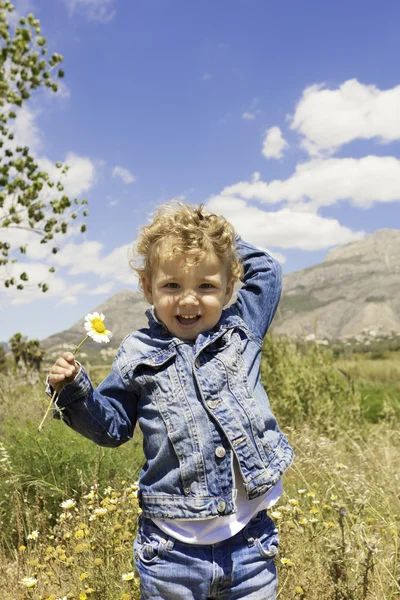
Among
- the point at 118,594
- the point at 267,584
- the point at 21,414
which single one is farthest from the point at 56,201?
the point at 267,584

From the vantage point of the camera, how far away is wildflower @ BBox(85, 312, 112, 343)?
2.04 meters

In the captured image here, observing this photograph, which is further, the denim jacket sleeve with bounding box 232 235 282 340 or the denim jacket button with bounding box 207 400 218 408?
the denim jacket sleeve with bounding box 232 235 282 340

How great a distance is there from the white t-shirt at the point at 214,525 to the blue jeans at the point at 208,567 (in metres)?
0.03

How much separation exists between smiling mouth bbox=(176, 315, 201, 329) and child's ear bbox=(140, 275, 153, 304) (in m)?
0.18

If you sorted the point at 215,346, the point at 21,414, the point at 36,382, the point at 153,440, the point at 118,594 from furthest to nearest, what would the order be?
the point at 36,382 → the point at 21,414 → the point at 118,594 → the point at 215,346 → the point at 153,440

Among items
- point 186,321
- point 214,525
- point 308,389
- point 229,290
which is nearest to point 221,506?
point 214,525

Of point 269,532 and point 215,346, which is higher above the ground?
point 215,346

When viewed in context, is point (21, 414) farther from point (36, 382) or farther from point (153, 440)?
point (153, 440)

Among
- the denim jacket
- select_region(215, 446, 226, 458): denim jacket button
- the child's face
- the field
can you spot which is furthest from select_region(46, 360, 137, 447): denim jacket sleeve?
select_region(215, 446, 226, 458): denim jacket button

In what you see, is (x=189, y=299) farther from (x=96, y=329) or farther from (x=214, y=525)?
(x=214, y=525)

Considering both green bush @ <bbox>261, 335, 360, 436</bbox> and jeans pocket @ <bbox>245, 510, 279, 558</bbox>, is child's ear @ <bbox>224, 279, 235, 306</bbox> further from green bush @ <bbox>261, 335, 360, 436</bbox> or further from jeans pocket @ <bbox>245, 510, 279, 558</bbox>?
green bush @ <bbox>261, 335, 360, 436</bbox>

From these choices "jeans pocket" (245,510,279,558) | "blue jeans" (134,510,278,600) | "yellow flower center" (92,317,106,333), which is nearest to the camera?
"blue jeans" (134,510,278,600)

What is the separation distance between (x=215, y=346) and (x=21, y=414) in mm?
4246

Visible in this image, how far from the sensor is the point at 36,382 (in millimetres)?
9023
